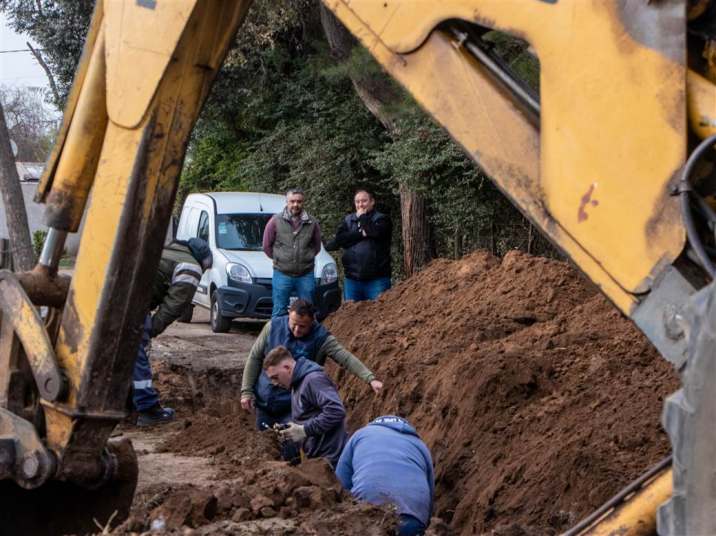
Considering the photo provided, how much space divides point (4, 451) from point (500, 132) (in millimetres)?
3261

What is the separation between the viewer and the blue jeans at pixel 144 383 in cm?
1003

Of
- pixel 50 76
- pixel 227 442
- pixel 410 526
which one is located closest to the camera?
pixel 410 526

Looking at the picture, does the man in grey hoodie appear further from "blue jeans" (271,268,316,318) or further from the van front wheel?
the van front wheel

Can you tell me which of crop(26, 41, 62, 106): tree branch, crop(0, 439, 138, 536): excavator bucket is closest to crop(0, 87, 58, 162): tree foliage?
crop(26, 41, 62, 106): tree branch

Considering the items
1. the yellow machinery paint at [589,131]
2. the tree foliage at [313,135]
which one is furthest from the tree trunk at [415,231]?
the yellow machinery paint at [589,131]

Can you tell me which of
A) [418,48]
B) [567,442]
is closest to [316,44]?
[567,442]

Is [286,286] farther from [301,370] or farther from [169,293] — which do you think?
[301,370]

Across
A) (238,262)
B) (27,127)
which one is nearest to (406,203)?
(238,262)

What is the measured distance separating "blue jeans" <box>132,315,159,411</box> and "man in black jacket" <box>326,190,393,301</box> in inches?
144

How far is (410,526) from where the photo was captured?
231 inches

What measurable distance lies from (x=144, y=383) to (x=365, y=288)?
4.42 metres

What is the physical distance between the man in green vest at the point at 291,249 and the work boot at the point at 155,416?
271 centimetres

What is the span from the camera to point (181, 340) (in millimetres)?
15422

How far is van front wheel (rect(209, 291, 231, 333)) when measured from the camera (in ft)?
52.5
